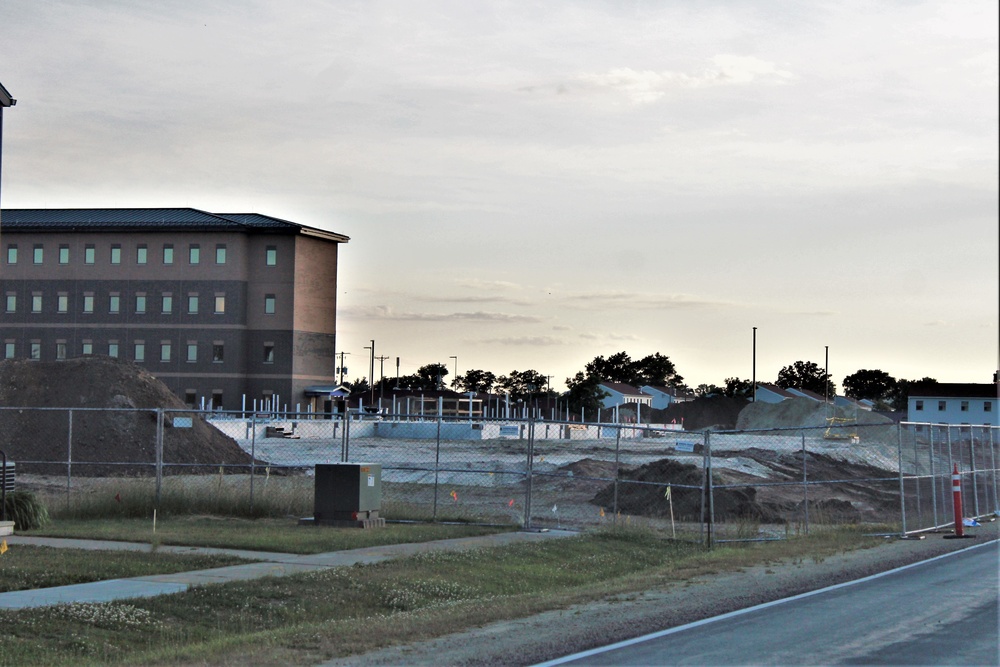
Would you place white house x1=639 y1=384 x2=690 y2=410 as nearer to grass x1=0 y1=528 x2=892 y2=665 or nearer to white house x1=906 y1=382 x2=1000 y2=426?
white house x1=906 y1=382 x2=1000 y2=426

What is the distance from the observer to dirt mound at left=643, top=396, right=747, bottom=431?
5079 inches

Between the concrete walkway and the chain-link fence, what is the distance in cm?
210

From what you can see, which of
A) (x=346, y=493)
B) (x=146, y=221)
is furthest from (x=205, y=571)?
(x=146, y=221)

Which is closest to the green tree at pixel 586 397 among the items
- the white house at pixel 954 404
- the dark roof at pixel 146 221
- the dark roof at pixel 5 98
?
the white house at pixel 954 404

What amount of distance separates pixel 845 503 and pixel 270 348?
54.6 meters

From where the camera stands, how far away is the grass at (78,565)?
46.8 feet

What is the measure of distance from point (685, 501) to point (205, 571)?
20377 mm

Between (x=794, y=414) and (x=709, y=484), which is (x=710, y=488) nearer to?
(x=709, y=484)

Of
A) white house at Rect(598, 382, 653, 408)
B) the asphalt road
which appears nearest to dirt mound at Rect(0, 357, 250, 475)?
the asphalt road

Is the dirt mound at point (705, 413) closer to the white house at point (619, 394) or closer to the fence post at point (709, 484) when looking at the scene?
the white house at point (619, 394)

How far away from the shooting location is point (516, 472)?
2450cm

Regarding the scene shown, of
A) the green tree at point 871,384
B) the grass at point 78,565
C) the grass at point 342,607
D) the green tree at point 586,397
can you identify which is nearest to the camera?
the grass at point 342,607

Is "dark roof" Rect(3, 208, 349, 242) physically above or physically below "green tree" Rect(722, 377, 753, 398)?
above

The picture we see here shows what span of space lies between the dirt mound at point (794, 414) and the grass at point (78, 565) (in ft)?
275
